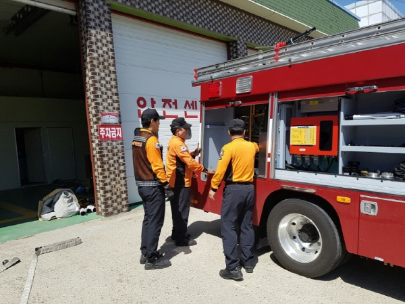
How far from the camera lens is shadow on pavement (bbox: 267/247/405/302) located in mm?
3320

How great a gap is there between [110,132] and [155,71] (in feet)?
7.54

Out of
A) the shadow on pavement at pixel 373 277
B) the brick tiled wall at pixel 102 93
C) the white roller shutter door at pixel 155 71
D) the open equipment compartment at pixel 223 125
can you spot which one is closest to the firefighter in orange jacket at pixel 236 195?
the open equipment compartment at pixel 223 125

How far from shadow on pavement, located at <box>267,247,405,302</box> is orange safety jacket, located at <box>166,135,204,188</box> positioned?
170 cm

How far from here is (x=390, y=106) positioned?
132 inches

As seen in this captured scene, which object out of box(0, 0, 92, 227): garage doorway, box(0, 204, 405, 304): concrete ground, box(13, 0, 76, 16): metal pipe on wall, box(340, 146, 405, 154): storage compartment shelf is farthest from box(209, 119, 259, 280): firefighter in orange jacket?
box(0, 0, 92, 227): garage doorway

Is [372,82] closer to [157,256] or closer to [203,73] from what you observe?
[203,73]

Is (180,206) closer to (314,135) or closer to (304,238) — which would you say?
(304,238)

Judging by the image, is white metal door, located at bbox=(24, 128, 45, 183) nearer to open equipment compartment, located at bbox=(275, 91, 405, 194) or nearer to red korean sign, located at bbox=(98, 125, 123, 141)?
red korean sign, located at bbox=(98, 125, 123, 141)

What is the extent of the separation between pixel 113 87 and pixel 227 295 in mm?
4914

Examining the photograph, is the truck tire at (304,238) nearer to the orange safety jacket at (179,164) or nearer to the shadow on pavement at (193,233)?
the orange safety jacket at (179,164)


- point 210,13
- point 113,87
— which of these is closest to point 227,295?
point 113,87

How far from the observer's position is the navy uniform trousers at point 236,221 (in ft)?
11.9

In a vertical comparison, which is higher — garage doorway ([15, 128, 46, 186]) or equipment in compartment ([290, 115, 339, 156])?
equipment in compartment ([290, 115, 339, 156])

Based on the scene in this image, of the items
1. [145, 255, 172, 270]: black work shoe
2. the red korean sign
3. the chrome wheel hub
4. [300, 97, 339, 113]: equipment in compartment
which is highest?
[300, 97, 339, 113]: equipment in compartment
